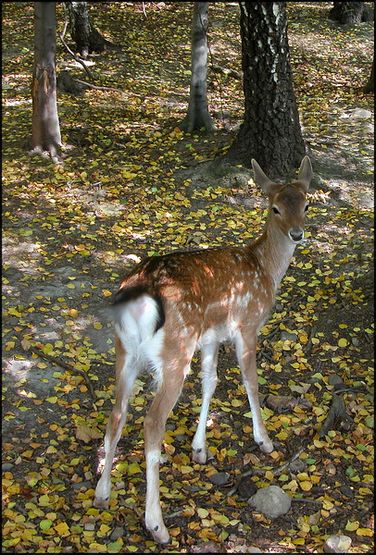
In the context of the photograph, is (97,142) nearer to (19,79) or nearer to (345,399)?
(19,79)

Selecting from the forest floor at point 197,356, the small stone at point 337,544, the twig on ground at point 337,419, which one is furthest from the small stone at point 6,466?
the twig on ground at point 337,419

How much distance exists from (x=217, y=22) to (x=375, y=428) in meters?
14.7

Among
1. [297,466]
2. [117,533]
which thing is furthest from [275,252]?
[117,533]

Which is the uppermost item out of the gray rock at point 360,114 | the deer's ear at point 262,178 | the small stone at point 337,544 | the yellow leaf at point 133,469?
the deer's ear at point 262,178

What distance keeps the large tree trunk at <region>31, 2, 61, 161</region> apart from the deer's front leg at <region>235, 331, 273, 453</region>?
20.4 ft

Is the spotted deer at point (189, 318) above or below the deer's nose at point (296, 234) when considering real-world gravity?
below

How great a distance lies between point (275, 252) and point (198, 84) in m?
6.12

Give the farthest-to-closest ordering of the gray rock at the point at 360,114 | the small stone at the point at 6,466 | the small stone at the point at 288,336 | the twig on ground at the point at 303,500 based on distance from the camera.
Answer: the gray rock at the point at 360,114 → the small stone at the point at 288,336 → the small stone at the point at 6,466 → the twig on ground at the point at 303,500

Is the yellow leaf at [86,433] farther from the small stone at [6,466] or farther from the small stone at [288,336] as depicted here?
the small stone at [288,336]

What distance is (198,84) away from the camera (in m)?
11.0

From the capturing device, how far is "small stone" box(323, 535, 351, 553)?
416cm

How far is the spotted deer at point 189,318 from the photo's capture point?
4297 mm

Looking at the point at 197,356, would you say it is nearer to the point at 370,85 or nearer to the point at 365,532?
the point at 365,532

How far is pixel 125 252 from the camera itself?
313 inches
